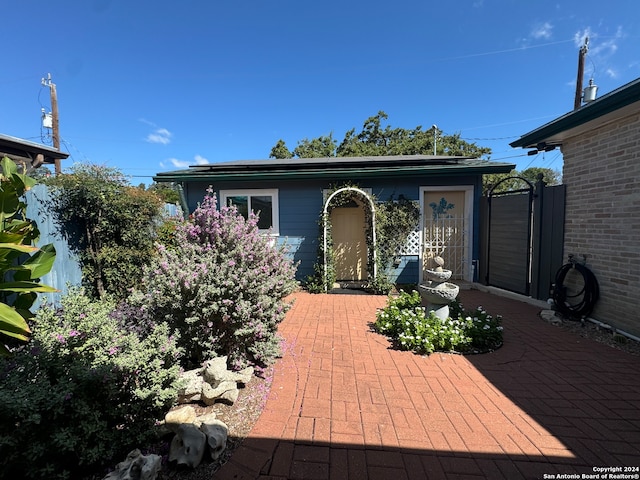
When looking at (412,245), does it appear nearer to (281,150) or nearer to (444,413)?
(444,413)

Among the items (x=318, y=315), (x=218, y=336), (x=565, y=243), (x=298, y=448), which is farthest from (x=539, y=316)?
(x=218, y=336)

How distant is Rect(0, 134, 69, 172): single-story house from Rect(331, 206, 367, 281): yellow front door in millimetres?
5812

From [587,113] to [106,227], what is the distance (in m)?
7.05

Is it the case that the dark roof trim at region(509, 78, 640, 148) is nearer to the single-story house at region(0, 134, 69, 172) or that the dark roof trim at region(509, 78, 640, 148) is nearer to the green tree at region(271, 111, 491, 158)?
the single-story house at region(0, 134, 69, 172)

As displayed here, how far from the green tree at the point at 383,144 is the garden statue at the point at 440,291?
53.8 feet

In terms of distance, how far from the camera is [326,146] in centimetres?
2277

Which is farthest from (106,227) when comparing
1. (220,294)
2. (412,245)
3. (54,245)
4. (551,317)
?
(551,317)

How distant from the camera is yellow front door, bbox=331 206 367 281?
289 inches

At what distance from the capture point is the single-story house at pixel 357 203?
6.60 m

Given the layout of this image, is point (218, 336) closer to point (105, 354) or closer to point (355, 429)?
point (105, 354)

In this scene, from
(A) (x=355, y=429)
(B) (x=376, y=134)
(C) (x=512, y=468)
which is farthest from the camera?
(B) (x=376, y=134)

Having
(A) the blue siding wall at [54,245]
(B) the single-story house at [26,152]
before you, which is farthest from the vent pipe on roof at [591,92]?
(B) the single-story house at [26,152]

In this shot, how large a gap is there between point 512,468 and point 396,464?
73 centimetres

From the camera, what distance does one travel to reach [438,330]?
3.59 m
